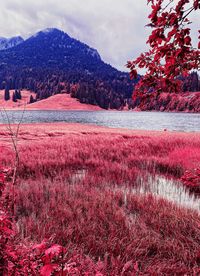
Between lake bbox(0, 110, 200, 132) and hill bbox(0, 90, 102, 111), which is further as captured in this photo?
hill bbox(0, 90, 102, 111)

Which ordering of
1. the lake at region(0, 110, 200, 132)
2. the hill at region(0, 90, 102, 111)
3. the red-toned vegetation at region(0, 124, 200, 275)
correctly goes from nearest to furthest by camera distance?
the red-toned vegetation at region(0, 124, 200, 275)
the lake at region(0, 110, 200, 132)
the hill at region(0, 90, 102, 111)

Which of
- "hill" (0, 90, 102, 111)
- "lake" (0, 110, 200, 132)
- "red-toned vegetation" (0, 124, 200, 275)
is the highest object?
"hill" (0, 90, 102, 111)

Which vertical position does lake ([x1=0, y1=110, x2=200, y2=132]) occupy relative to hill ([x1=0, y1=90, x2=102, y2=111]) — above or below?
below

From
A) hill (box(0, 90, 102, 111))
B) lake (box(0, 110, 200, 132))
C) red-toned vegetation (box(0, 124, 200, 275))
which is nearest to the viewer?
red-toned vegetation (box(0, 124, 200, 275))

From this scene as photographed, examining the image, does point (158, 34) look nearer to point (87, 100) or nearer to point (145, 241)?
point (145, 241)

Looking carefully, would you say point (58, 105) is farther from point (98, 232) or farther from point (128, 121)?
point (98, 232)

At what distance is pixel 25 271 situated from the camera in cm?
194

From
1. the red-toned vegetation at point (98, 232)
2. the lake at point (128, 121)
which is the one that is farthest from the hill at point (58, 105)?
the red-toned vegetation at point (98, 232)

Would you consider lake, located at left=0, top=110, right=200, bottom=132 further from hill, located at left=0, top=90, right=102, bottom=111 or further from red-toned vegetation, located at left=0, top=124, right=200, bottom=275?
hill, located at left=0, top=90, right=102, bottom=111

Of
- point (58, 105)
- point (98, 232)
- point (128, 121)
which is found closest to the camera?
point (98, 232)

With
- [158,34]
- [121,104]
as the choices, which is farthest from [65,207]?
[121,104]

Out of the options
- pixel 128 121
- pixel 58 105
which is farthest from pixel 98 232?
pixel 58 105

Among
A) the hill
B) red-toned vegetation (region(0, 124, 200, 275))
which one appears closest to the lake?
red-toned vegetation (region(0, 124, 200, 275))

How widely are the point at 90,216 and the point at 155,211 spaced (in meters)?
1.59
